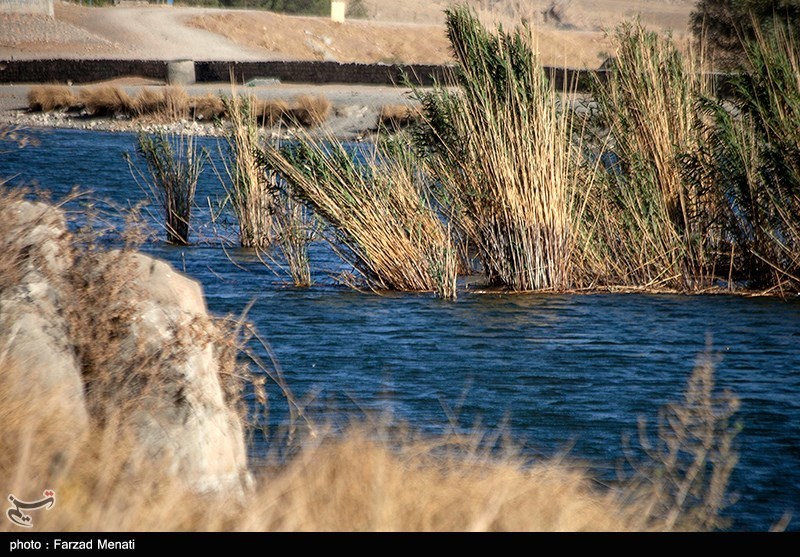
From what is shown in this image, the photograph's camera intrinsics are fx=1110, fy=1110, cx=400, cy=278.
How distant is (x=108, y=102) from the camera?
37.2 meters

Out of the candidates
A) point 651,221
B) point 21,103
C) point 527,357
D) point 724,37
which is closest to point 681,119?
point 651,221

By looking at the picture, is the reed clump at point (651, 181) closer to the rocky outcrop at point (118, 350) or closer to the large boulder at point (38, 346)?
the rocky outcrop at point (118, 350)

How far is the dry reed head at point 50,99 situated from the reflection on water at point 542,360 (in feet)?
93.8

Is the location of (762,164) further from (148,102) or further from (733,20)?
(148,102)

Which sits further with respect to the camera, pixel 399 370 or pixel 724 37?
pixel 724 37

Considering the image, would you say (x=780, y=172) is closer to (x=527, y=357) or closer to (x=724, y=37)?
(x=527, y=357)

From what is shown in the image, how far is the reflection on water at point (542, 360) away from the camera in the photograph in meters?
6.36

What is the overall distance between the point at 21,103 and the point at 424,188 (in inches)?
1299

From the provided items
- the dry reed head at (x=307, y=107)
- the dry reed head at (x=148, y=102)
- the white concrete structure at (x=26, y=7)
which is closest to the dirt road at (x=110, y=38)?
the white concrete structure at (x=26, y=7)

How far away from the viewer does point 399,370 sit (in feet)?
26.0

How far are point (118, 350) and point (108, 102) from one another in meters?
34.5

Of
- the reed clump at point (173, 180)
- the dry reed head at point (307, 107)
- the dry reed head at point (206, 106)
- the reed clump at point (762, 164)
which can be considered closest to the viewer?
the reed clump at point (762, 164)

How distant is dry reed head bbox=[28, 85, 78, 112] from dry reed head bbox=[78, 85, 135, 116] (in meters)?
0.49

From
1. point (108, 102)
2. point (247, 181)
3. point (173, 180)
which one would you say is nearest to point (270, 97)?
point (108, 102)
